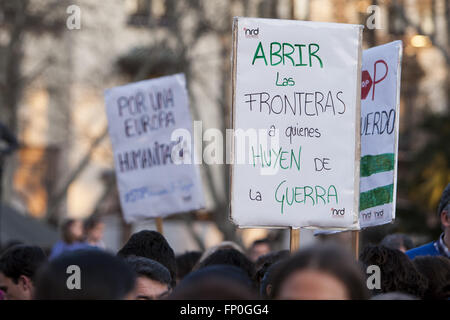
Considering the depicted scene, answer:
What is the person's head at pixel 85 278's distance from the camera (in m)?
2.98

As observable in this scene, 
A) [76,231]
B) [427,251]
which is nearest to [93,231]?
[76,231]

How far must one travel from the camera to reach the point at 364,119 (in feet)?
20.6

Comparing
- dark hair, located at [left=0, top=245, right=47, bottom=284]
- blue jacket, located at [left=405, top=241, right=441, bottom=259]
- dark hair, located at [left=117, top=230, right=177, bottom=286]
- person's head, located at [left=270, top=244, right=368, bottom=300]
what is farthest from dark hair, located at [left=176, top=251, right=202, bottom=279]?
person's head, located at [left=270, top=244, right=368, bottom=300]

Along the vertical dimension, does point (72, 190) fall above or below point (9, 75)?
below

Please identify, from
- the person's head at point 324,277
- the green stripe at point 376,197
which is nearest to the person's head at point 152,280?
the person's head at point 324,277

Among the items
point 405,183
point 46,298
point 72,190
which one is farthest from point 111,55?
point 46,298

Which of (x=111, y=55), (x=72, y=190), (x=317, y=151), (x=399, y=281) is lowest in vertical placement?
(x=72, y=190)

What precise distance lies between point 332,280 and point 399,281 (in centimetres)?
191

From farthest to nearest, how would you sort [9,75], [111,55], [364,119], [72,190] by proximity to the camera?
[72,190]
[111,55]
[9,75]
[364,119]

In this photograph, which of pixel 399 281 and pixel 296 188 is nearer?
pixel 399 281

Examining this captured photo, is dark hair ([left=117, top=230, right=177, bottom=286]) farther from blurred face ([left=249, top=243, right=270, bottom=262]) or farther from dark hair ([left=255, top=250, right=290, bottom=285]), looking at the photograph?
blurred face ([left=249, top=243, right=270, bottom=262])

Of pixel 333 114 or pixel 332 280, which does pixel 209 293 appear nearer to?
pixel 332 280

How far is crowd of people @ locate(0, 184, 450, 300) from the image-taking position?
9.52 ft

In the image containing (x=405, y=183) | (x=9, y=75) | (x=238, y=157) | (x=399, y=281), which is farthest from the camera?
(x=405, y=183)
